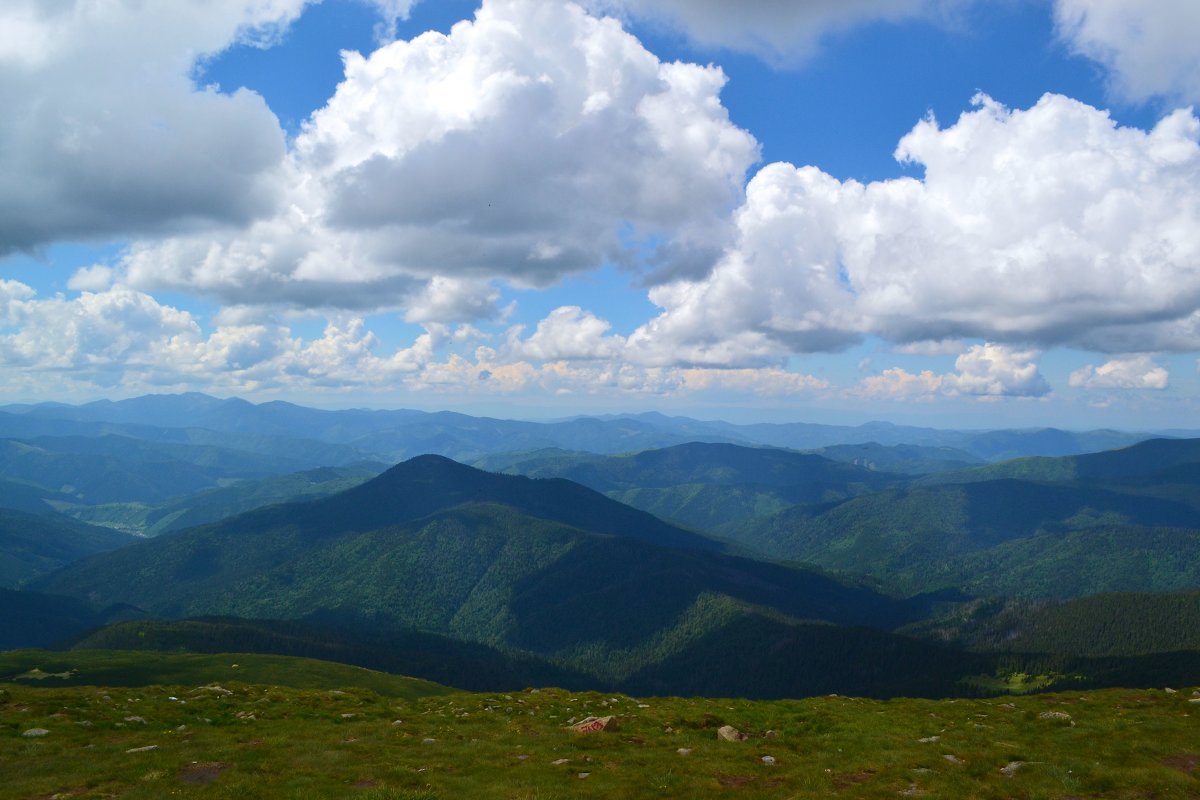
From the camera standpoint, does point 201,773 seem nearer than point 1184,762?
Yes

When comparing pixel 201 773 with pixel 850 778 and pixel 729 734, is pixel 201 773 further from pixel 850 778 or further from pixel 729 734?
pixel 850 778

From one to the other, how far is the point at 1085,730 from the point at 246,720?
55.2 meters

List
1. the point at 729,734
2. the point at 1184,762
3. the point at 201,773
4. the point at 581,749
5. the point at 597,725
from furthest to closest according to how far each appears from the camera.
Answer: the point at 597,725, the point at 729,734, the point at 581,749, the point at 1184,762, the point at 201,773

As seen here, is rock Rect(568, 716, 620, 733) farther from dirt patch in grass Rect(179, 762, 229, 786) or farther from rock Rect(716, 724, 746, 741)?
→ dirt patch in grass Rect(179, 762, 229, 786)

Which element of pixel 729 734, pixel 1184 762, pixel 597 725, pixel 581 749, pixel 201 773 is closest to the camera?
pixel 201 773

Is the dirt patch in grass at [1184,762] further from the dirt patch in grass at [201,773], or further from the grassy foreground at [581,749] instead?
the dirt patch in grass at [201,773]

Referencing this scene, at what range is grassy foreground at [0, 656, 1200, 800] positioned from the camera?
2739 cm

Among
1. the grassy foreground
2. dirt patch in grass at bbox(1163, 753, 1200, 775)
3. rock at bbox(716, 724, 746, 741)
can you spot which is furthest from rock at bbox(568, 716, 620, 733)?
dirt patch in grass at bbox(1163, 753, 1200, 775)

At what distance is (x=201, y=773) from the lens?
2950 centimetres

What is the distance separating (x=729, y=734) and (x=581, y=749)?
32.4 feet

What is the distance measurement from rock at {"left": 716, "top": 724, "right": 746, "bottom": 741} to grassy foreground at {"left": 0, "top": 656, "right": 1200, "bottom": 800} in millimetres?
603

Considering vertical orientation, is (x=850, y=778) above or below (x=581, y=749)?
above

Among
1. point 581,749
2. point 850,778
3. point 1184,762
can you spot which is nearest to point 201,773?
point 581,749

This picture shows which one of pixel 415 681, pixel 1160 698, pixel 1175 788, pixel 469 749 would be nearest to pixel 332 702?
pixel 469 749
